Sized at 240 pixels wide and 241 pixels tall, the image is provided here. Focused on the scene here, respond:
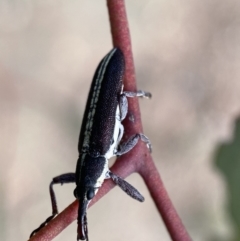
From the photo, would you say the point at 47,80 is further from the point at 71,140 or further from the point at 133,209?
the point at 133,209

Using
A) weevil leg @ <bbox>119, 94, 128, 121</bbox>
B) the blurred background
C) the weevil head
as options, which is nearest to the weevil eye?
the weevil head

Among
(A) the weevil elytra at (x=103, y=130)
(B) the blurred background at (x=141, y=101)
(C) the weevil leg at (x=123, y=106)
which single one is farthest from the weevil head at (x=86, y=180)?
(B) the blurred background at (x=141, y=101)

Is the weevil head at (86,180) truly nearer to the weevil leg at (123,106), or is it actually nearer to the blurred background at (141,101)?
the weevil leg at (123,106)

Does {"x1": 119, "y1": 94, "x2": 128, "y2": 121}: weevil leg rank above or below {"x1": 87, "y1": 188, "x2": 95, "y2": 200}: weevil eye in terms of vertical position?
above

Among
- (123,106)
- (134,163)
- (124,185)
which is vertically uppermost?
(123,106)

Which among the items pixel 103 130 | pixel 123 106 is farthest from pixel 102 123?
pixel 123 106

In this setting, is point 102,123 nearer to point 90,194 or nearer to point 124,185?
point 124,185

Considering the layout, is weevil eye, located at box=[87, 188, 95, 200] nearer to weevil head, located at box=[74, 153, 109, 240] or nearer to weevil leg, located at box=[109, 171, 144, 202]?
weevil head, located at box=[74, 153, 109, 240]
